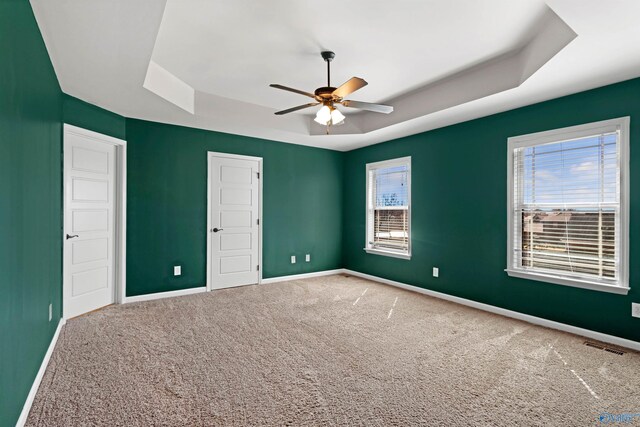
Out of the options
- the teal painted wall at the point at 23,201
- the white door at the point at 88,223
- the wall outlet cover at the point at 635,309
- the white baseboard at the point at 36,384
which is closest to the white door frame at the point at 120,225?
the white door at the point at 88,223

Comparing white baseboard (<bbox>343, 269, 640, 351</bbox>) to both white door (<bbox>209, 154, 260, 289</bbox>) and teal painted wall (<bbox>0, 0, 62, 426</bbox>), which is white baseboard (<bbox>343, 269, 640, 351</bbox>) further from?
teal painted wall (<bbox>0, 0, 62, 426</bbox>)

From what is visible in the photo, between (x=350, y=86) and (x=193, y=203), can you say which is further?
(x=193, y=203)

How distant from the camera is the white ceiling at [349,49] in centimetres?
230

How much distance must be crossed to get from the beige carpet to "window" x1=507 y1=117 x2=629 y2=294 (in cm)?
69

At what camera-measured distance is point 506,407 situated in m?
2.12

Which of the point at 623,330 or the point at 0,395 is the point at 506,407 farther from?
the point at 0,395

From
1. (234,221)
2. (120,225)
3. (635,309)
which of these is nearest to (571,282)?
(635,309)

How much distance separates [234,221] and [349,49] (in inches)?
125

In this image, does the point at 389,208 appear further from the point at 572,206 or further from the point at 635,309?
the point at 635,309

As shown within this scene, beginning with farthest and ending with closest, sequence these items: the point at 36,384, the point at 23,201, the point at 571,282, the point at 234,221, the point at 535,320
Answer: the point at 234,221 < the point at 535,320 < the point at 571,282 < the point at 36,384 < the point at 23,201

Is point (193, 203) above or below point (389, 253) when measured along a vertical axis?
above

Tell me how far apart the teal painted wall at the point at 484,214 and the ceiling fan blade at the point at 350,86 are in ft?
7.19

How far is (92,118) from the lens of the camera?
3883 mm

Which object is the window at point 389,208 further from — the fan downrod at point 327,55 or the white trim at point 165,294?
the white trim at point 165,294
